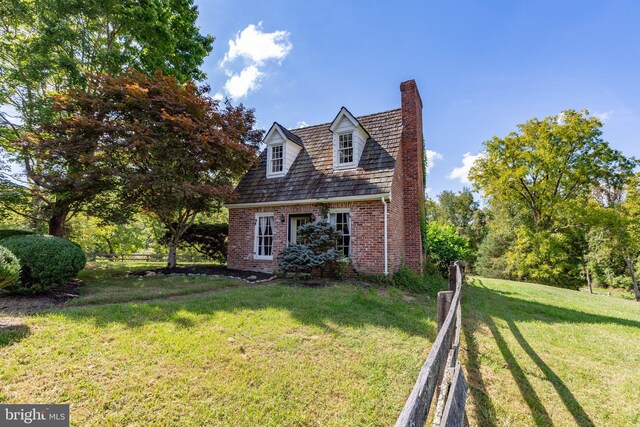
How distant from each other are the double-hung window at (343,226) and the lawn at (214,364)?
4916mm

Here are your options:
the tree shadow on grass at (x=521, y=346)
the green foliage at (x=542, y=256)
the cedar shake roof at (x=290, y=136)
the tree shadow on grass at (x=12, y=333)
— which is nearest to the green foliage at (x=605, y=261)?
the green foliage at (x=542, y=256)

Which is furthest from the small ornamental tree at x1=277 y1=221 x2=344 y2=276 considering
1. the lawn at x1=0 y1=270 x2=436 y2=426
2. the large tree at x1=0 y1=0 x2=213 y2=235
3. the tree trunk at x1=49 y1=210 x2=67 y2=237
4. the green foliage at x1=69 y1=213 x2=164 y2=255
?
the green foliage at x1=69 y1=213 x2=164 y2=255

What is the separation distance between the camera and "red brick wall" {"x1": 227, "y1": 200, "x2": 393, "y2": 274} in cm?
1008

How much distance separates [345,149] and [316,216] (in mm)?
3057

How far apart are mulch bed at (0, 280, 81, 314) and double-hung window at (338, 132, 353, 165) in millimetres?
9341

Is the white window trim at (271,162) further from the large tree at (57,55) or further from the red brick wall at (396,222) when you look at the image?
the large tree at (57,55)

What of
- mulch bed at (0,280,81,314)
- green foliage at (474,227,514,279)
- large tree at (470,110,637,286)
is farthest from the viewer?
green foliage at (474,227,514,279)

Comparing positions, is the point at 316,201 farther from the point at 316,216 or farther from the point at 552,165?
the point at 552,165

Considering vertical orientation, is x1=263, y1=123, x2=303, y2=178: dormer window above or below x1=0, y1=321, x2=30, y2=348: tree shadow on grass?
above

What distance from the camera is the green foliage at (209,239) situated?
1522 cm

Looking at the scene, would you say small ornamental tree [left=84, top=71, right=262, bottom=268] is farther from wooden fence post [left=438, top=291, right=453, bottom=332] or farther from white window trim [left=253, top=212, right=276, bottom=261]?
wooden fence post [left=438, top=291, right=453, bottom=332]

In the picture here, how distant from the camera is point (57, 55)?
36.6 feet

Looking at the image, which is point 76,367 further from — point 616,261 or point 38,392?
point 616,261

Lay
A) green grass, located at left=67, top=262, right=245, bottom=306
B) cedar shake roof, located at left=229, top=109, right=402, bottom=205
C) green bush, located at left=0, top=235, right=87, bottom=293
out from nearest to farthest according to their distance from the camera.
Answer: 1. green bush, located at left=0, top=235, right=87, bottom=293
2. green grass, located at left=67, top=262, right=245, bottom=306
3. cedar shake roof, located at left=229, top=109, right=402, bottom=205
